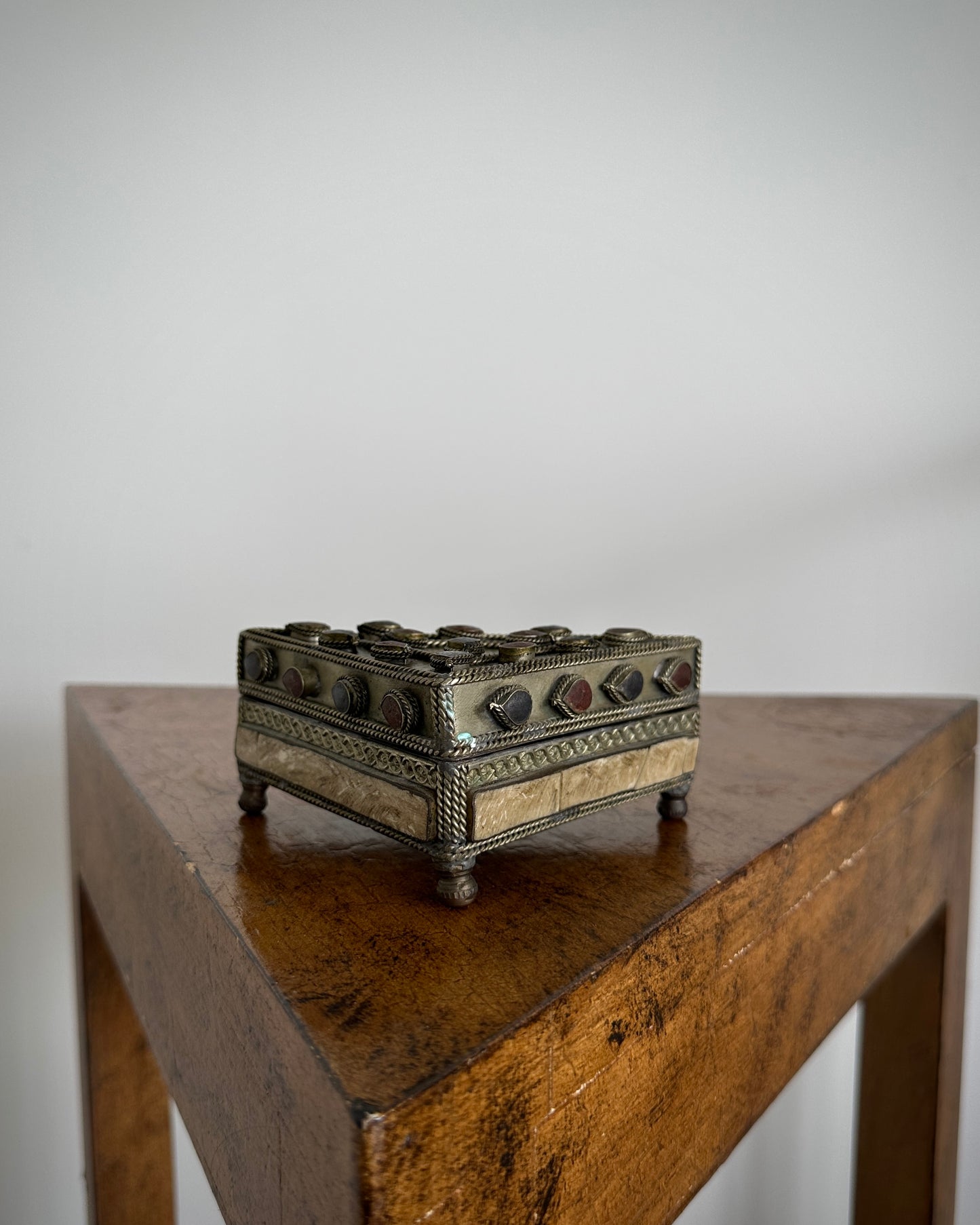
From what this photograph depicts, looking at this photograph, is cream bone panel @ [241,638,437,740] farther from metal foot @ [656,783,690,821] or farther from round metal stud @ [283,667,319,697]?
metal foot @ [656,783,690,821]

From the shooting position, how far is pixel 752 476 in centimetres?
178

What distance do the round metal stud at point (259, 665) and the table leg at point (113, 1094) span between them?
1.86 feet

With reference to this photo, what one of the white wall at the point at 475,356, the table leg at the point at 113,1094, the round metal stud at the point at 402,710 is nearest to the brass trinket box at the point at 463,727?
the round metal stud at the point at 402,710

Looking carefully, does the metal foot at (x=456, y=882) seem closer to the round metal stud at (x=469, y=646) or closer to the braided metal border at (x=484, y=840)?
the braided metal border at (x=484, y=840)

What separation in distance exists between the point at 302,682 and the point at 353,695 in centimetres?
6

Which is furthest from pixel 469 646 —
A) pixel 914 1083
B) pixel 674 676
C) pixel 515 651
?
pixel 914 1083

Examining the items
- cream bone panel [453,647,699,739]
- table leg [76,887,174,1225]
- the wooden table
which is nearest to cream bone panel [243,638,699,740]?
cream bone panel [453,647,699,739]

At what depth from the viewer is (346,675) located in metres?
0.60

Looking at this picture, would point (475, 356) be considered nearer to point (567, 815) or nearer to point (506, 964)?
point (567, 815)

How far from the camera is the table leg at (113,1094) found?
1.12 meters

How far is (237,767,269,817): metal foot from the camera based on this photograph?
0.70m

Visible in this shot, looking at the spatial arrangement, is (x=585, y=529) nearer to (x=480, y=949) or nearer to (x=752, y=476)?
(x=752, y=476)

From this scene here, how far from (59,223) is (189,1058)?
4.44 feet

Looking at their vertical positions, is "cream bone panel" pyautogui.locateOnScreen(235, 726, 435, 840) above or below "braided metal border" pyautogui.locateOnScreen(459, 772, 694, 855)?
above
